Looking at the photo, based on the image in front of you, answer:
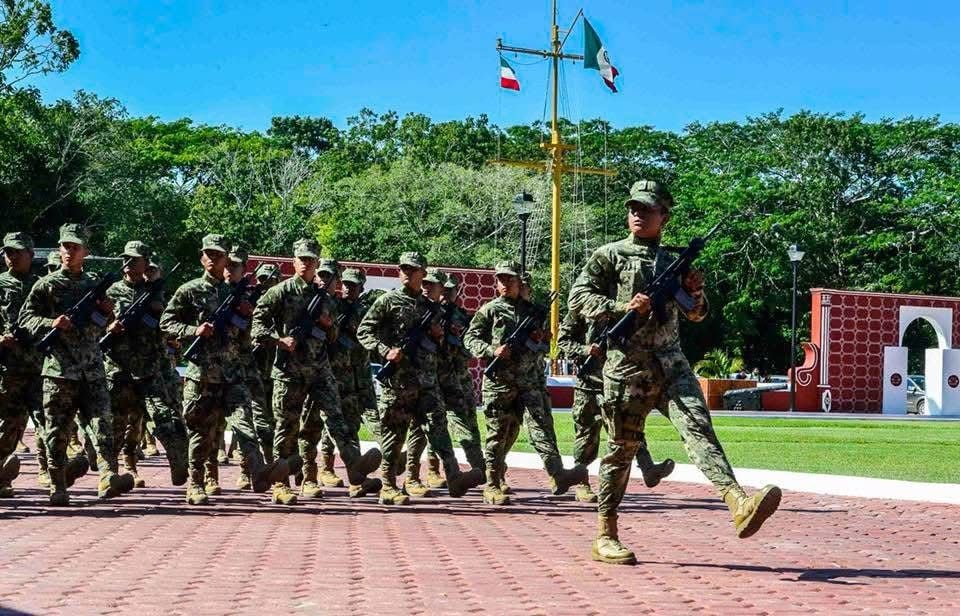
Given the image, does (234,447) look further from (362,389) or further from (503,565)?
(503,565)

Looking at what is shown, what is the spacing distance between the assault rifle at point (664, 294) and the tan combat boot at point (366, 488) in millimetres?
5170

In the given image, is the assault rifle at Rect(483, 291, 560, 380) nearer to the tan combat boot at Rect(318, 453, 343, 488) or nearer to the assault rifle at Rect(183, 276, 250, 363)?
the assault rifle at Rect(183, 276, 250, 363)

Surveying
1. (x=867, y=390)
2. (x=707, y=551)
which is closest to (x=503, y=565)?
(x=707, y=551)

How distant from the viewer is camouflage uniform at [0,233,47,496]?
12273 mm

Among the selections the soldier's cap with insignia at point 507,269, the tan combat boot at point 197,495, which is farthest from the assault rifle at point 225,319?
the soldier's cap with insignia at point 507,269

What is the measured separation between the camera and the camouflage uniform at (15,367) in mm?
12273

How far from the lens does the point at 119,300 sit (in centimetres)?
1397

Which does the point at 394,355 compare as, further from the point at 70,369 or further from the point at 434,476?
the point at 434,476

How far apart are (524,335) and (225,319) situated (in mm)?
2871

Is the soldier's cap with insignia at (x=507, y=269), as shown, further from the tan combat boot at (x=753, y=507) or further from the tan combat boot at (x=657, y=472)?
the tan combat boot at (x=753, y=507)

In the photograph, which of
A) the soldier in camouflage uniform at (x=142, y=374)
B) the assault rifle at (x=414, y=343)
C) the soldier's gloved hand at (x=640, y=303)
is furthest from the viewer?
the soldier in camouflage uniform at (x=142, y=374)

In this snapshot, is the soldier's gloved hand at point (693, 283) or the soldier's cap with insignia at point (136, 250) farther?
the soldier's cap with insignia at point (136, 250)

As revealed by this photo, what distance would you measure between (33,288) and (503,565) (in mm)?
5446

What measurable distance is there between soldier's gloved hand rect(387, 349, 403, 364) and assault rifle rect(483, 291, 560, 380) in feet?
2.97
